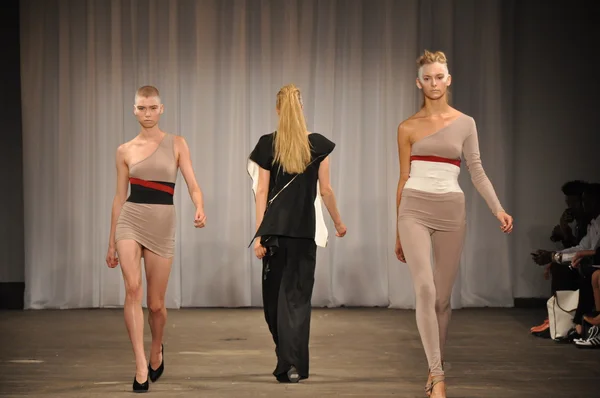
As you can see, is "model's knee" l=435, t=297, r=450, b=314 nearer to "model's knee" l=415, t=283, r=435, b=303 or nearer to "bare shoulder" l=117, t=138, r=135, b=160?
"model's knee" l=415, t=283, r=435, b=303

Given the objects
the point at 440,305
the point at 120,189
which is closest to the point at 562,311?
the point at 440,305

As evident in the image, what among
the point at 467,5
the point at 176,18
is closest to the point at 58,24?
the point at 176,18

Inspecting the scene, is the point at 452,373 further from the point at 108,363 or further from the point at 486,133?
the point at 486,133

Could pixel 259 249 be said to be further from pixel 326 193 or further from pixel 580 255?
pixel 580 255

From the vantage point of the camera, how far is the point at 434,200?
4070mm

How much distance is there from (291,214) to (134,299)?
2.81 ft

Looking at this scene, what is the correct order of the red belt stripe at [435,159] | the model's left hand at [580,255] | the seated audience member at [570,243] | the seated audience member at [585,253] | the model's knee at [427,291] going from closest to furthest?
the model's knee at [427,291] → the red belt stripe at [435,159] → the seated audience member at [585,253] → the model's left hand at [580,255] → the seated audience member at [570,243]

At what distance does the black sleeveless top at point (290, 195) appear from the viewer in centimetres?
460

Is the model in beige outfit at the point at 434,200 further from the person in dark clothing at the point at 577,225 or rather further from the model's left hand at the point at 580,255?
the person in dark clothing at the point at 577,225

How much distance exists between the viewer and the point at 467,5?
772cm

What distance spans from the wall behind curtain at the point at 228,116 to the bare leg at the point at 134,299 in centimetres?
336

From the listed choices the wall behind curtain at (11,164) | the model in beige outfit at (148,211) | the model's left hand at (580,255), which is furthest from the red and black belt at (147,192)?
the wall behind curtain at (11,164)

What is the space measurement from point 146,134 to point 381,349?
2.04 metres

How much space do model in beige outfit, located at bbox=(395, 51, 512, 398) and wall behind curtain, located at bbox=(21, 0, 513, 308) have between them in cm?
355
